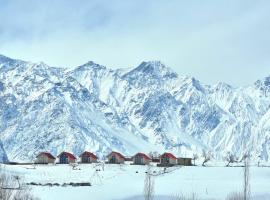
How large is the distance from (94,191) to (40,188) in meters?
10.1

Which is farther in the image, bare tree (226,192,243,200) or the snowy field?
the snowy field

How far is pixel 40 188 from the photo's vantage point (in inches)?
5522

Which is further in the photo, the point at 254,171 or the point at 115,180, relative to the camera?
the point at 254,171

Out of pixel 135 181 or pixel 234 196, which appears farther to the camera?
pixel 135 181

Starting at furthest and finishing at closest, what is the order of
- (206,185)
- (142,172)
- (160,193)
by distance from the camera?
(142,172), (206,185), (160,193)

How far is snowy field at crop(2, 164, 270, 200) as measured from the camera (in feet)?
452

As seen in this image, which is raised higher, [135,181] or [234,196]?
[135,181]

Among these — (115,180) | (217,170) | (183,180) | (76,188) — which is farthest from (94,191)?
(217,170)

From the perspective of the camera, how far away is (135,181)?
154 m

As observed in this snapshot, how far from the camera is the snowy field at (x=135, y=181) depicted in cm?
13762

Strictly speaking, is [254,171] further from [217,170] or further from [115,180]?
[115,180]

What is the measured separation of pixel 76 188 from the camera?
469ft

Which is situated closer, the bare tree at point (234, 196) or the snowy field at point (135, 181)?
the bare tree at point (234, 196)

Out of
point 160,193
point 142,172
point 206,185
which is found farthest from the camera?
point 142,172
